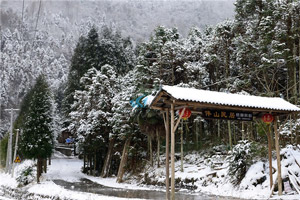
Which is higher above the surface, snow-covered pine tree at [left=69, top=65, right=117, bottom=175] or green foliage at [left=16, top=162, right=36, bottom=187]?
snow-covered pine tree at [left=69, top=65, right=117, bottom=175]

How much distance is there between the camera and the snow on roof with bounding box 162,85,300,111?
9.55 metres

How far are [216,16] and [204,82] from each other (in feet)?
237

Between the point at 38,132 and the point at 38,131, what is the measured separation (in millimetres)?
107

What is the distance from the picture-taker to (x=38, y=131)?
2278cm

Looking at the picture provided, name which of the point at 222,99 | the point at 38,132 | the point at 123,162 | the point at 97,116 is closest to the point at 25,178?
the point at 38,132

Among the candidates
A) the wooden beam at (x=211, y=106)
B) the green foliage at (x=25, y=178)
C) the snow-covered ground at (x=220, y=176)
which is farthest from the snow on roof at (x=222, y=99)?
the green foliage at (x=25, y=178)

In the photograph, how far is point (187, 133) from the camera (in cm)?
2373

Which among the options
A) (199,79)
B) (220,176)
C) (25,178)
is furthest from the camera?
(199,79)

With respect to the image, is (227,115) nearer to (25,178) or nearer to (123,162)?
(123,162)

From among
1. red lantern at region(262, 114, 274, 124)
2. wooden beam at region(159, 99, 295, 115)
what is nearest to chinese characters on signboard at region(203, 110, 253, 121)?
wooden beam at region(159, 99, 295, 115)

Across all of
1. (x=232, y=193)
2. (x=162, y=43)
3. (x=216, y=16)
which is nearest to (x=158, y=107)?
(x=232, y=193)

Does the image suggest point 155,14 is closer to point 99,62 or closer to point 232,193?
point 99,62

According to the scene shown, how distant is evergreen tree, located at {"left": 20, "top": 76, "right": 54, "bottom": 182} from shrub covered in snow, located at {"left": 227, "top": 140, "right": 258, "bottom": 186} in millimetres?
14435

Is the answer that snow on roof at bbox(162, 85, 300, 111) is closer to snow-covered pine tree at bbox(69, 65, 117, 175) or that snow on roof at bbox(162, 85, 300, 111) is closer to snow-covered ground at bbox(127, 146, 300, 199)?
snow-covered ground at bbox(127, 146, 300, 199)
